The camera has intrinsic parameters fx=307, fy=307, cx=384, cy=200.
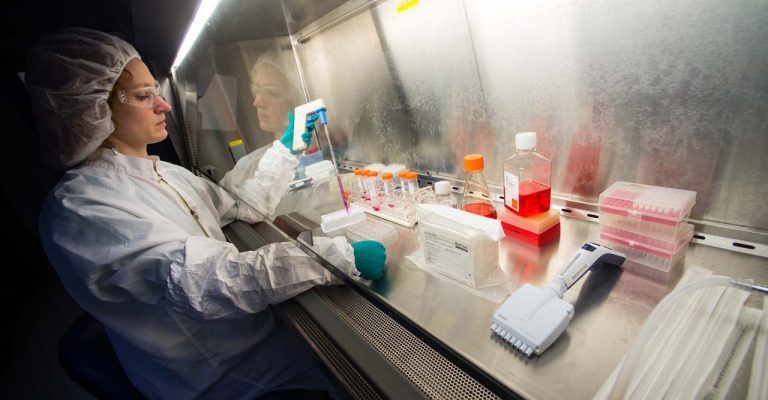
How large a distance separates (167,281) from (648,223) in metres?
1.24

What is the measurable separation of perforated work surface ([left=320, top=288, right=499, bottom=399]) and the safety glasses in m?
1.14

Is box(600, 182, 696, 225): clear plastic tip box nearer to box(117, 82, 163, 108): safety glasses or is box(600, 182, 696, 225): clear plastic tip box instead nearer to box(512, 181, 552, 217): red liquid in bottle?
box(512, 181, 552, 217): red liquid in bottle

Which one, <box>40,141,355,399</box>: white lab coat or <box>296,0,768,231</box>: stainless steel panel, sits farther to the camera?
<box>40,141,355,399</box>: white lab coat

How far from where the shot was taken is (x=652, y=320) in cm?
35

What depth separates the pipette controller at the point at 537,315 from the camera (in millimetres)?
527

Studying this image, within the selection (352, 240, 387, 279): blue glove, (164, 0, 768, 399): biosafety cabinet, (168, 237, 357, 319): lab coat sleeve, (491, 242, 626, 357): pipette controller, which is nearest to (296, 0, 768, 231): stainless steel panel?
(164, 0, 768, 399): biosafety cabinet

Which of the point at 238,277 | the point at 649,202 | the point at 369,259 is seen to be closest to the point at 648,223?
the point at 649,202

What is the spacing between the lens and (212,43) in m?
1.58

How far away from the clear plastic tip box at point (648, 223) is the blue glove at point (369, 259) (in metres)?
0.56

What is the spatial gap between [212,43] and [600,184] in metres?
1.82

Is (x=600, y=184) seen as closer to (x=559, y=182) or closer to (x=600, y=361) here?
(x=559, y=182)

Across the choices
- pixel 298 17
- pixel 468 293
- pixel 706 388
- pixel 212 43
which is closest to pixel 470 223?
pixel 468 293

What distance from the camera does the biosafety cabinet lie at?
57 cm

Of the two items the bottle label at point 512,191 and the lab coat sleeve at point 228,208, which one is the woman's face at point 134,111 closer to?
the lab coat sleeve at point 228,208
